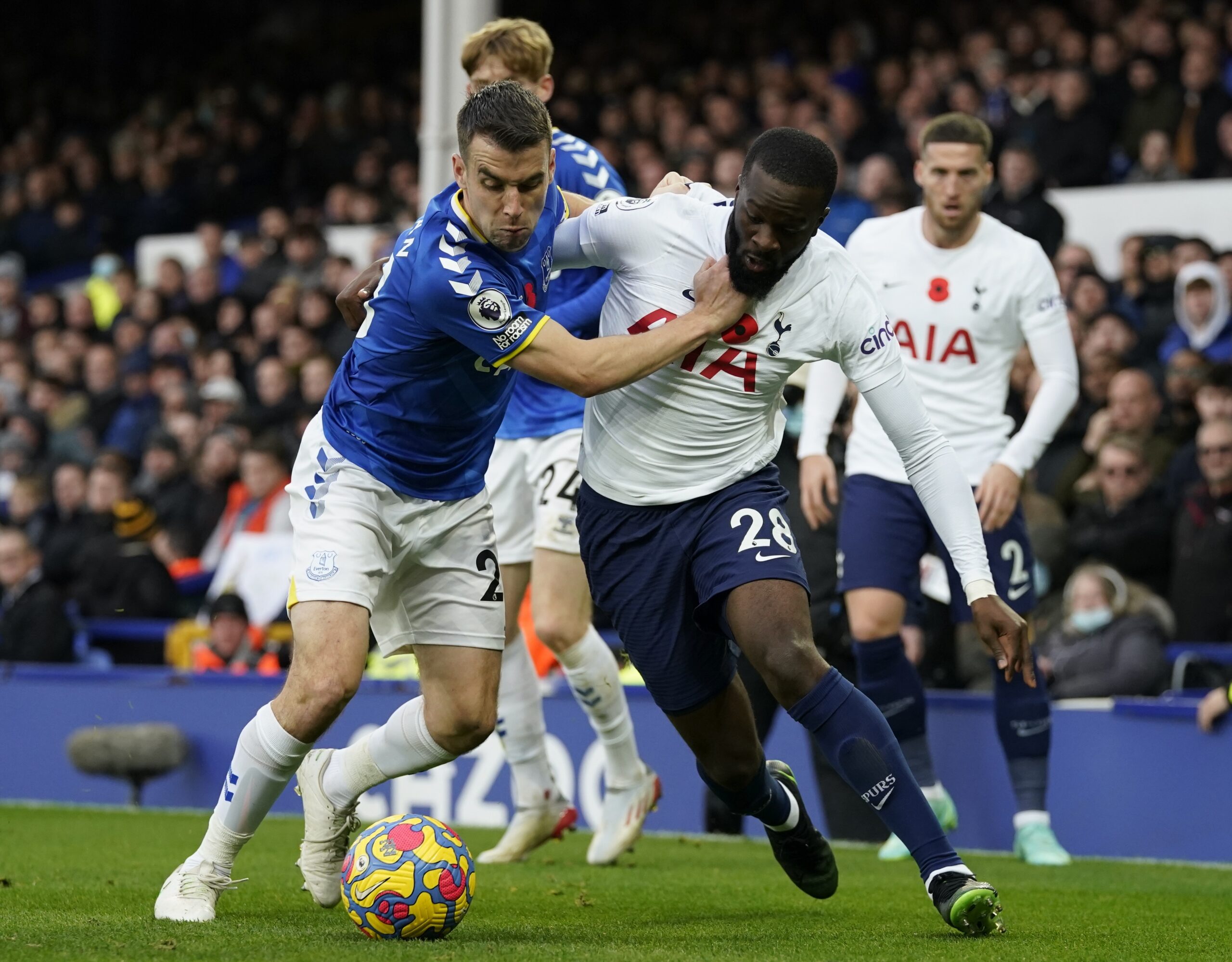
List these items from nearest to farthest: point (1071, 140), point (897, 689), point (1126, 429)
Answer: point (897, 689), point (1126, 429), point (1071, 140)

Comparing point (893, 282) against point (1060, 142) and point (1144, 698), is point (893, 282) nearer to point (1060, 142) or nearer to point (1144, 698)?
point (1144, 698)

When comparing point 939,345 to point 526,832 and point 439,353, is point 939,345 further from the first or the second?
point 439,353

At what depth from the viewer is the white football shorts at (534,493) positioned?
6.39 m

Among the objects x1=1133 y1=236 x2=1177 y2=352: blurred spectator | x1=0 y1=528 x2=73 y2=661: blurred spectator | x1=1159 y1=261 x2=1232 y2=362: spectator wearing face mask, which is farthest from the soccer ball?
x1=1133 y1=236 x2=1177 y2=352: blurred spectator

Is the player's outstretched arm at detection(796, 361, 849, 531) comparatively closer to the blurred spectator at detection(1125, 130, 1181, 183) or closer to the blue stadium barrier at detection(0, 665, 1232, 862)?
the blue stadium barrier at detection(0, 665, 1232, 862)

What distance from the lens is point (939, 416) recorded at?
263 inches


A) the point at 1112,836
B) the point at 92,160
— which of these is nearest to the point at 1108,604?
the point at 1112,836

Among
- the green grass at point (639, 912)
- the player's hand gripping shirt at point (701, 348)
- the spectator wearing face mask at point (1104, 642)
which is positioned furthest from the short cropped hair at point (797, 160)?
the spectator wearing face mask at point (1104, 642)

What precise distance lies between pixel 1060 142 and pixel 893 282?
22.9 feet

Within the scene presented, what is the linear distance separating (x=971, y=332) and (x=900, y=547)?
879 millimetres

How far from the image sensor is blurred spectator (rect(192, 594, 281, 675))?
10367 millimetres

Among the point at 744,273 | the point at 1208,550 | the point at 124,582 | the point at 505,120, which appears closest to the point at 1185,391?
the point at 1208,550

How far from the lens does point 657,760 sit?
842 centimetres

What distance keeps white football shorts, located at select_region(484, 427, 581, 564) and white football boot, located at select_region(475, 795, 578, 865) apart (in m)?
0.95
